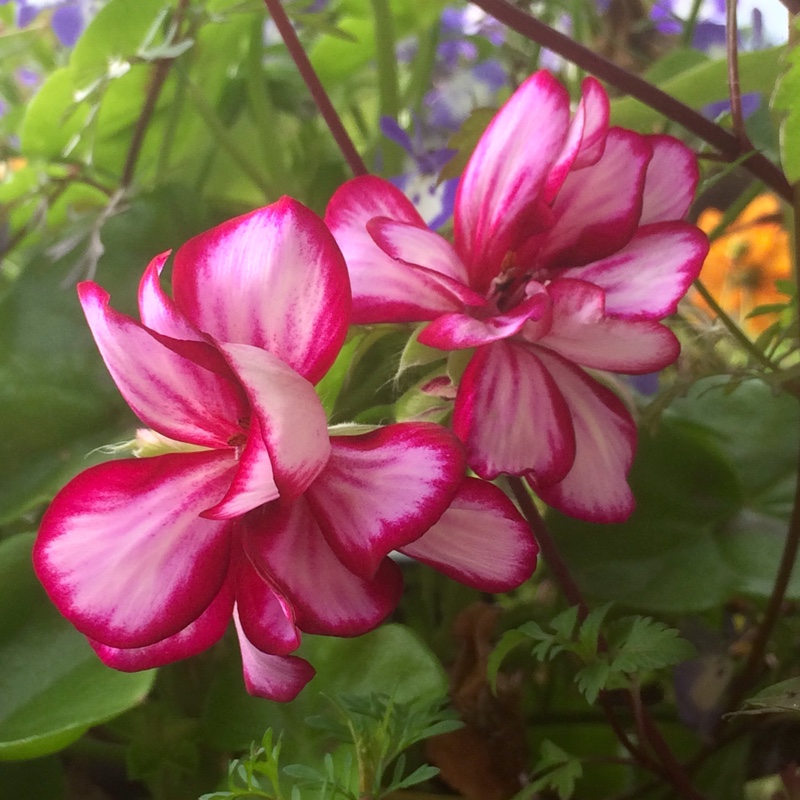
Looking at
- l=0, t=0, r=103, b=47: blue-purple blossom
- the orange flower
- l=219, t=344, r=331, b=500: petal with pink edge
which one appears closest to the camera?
l=219, t=344, r=331, b=500: petal with pink edge

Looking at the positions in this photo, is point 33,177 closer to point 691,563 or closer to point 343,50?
point 343,50

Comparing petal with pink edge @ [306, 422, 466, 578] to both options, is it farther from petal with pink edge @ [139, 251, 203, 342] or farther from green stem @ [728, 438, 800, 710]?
green stem @ [728, 438, 800, 710]

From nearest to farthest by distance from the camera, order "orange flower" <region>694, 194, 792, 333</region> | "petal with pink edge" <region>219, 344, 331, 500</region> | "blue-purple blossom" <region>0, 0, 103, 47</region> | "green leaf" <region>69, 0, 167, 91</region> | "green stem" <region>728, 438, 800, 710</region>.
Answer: "petal with pink edge" <region>219, 344, 331, 500</region> → "green stem" <region>728, 438, 800, 710</region> → "green leaf" <region>69, 0, 167, 91</region> → "blue-purple blossom" <region>0, 0, 103, 47</region> → "orange flower" <region>694, 194, 792, 333</region>

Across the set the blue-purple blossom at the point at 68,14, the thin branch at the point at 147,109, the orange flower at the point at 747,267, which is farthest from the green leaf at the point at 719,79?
the orange flower at the point at 747,267

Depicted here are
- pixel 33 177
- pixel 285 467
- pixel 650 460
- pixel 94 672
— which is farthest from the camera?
pixel 33 177

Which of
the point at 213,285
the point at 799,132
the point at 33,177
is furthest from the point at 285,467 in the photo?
the point at 33,177

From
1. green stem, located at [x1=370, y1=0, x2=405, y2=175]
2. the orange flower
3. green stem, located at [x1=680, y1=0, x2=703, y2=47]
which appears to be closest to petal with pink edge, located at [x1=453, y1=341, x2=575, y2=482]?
green stem, located at [x1=370, y1=0, x2=405, y2=175]
